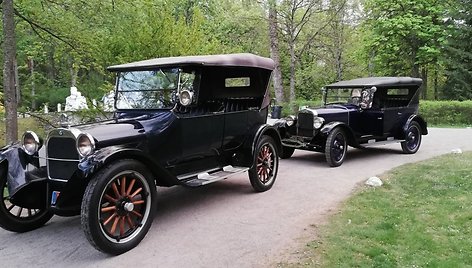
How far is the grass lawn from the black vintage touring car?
5.18 ft

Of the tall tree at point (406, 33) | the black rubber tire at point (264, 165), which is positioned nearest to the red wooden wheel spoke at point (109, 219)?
the black rubber tire at point (264, 165)

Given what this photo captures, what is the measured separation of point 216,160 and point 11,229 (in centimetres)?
257

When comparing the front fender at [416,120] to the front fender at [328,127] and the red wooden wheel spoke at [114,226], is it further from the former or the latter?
the red wooden wheel spoke at [114,226]

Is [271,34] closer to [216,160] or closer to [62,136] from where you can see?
[216,160]

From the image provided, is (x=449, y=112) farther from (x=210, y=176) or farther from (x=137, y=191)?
(x=137, y=191)

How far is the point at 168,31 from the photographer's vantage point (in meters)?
9.71

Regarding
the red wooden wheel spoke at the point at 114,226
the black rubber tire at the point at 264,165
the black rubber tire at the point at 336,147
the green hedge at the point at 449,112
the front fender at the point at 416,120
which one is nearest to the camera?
the red wooden wheel spoke at the point at 114,226

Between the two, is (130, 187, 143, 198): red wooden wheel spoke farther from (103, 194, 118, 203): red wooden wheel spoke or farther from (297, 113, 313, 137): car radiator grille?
(297, 113, 313, 137): car radiator grille

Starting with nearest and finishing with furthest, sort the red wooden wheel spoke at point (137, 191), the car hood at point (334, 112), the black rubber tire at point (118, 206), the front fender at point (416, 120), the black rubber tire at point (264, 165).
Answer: the black rubber tire at point (118, 206), the red wooden wheel spoke at point (137, 191), the black rubber tire at point (264, 165), the car hood at point (334, 112), the front fender at point (416, 120)

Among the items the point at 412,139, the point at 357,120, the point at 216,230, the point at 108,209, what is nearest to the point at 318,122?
the point at 357,120

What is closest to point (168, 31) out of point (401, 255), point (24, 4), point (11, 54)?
point (24, 4)

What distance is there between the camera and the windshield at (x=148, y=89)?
4.96 m

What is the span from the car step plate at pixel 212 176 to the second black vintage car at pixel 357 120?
6.85 ft

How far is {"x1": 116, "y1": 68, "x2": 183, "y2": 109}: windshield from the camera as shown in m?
4.96
